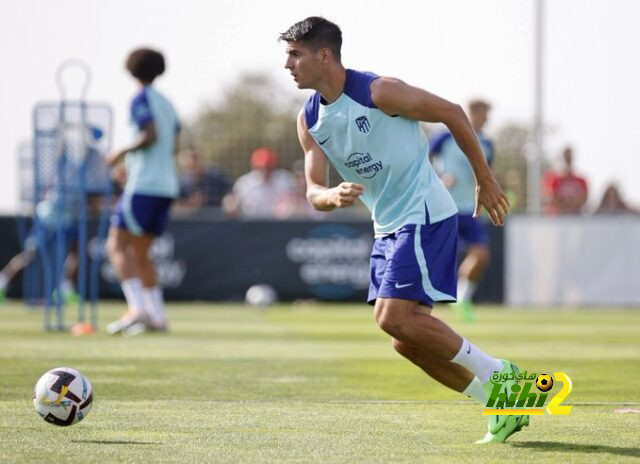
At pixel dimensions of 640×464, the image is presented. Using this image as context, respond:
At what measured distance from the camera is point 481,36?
81.7ft

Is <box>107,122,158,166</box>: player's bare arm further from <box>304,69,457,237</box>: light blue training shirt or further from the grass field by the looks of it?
<box>304,69,457,237</box>: light blue training shirt

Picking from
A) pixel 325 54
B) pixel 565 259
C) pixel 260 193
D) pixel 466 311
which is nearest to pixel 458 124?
pixel 325 54

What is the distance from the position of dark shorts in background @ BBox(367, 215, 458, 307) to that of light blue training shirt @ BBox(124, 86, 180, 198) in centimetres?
709

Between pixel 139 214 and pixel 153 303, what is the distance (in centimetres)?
94

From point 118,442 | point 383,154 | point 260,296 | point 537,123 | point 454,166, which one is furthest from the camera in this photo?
point 537,123

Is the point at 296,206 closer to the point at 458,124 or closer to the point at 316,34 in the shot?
the point at 316,34

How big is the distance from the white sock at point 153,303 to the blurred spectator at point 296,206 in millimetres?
8461

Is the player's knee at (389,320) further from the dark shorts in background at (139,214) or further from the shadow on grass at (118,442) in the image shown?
the dark shorts in background at (139,214)

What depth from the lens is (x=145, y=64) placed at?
13.8 metres

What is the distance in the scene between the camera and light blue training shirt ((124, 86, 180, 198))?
13.8 metres

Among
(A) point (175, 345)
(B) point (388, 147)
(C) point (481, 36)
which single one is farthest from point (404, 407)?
(C) point (481, 36)

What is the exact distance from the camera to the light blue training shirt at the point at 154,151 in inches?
543

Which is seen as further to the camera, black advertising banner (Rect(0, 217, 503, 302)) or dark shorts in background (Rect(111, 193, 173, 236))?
black advertising banner (Rect(0, 217, 503, 302))

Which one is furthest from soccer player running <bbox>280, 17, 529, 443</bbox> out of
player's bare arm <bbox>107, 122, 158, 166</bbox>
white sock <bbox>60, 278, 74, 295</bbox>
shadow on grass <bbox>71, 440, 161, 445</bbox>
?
white sock <bbox>60, 278, 74, 295</bbox>
